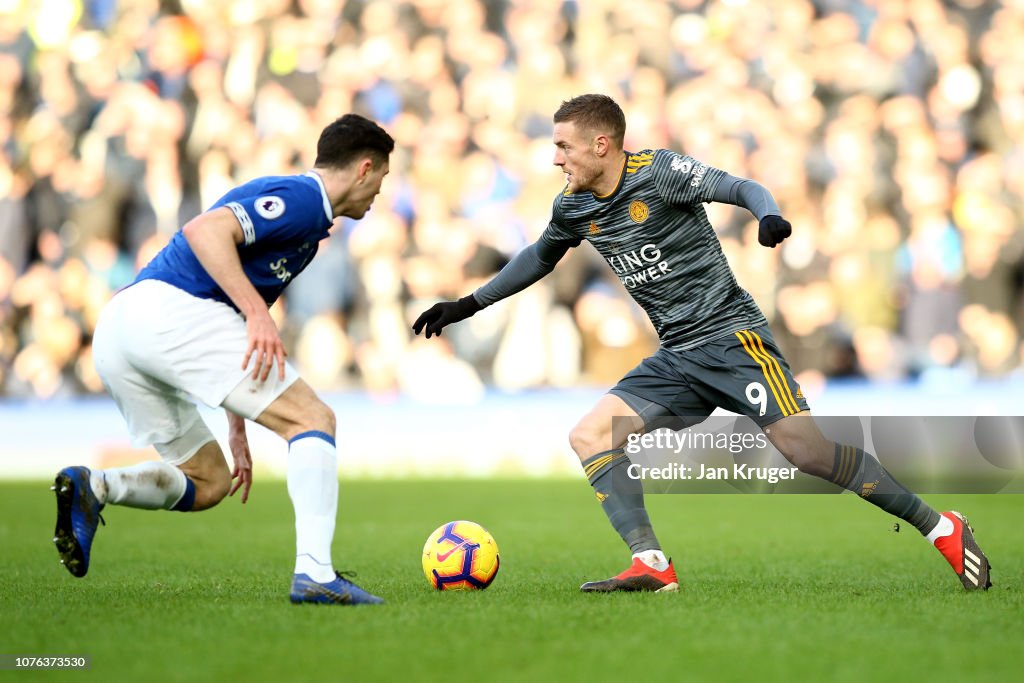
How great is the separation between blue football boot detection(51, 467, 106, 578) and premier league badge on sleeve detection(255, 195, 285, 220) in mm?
1163

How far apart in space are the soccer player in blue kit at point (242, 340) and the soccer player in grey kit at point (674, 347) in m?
0.95

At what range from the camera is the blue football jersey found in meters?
4.29

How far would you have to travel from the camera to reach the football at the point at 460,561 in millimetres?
4914

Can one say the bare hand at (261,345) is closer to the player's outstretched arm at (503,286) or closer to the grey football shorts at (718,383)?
the player's outstretched arm at (503,286)


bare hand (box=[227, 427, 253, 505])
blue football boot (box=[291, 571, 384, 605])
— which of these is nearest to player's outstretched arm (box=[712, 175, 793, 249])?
blue football boot (box=[291, 571, 384, 605])

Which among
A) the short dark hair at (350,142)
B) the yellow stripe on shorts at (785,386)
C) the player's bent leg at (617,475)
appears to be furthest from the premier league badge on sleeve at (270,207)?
the yellow stripe on shorts at (785,386)

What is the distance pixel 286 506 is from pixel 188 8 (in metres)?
7.94

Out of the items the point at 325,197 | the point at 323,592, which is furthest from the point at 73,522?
the point at 325,197

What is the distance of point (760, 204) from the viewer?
458cm

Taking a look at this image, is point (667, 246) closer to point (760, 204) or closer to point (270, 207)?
point (760, 204)

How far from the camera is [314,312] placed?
13.3 meters

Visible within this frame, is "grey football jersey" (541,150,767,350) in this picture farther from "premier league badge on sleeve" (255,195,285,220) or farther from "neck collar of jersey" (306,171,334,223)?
"premier league badge on sleeve" (255,195,285,220)

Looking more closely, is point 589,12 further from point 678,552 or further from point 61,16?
point 678,552

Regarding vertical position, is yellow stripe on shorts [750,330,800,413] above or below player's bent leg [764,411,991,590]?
above
